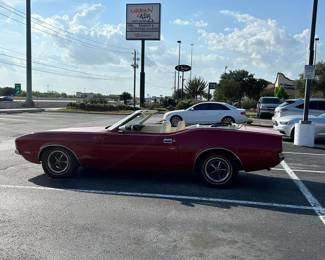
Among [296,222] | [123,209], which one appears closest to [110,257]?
[123,209]

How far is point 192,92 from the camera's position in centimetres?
7262

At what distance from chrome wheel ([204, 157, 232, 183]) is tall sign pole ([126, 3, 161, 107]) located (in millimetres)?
37560

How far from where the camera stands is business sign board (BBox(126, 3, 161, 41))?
43.6 metres

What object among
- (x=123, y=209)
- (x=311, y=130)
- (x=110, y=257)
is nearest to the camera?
(x=110, y=257)

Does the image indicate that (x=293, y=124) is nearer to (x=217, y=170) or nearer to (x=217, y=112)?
(x=217, y=112)

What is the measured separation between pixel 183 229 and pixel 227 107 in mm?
17228

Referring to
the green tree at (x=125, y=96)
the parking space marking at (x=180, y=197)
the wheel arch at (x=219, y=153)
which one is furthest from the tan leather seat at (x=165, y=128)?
the green tree at (x=125, y=96)

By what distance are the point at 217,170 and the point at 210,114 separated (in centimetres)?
1463

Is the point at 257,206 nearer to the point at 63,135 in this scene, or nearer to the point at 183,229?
the point at 183,229

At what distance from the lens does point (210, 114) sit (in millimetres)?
21797

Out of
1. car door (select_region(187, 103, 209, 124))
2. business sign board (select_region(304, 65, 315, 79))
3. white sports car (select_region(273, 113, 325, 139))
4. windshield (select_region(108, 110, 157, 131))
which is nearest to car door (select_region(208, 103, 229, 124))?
car door (select_region(187, 103, 209, 124))

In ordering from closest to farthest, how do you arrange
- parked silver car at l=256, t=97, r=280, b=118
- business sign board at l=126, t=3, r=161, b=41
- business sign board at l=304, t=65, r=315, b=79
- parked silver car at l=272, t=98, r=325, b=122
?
business sign board at l=304, t=65, r=315, b=79
parked silver car at l=272, t=98, r=325, b=122
parked silver car at l=256, t=97, r=280, b=118
business sign board at l=126, t=3, r=161, b=41

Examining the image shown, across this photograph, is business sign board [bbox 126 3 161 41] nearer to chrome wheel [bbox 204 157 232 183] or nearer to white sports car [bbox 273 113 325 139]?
white sports car [bbox 273 113 325 139]

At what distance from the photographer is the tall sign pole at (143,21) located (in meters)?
43.6
